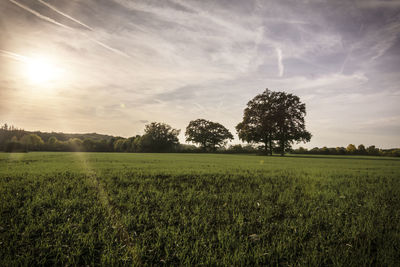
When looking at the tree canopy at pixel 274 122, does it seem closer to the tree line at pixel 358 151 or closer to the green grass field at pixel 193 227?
the tree line at pixel 358 151

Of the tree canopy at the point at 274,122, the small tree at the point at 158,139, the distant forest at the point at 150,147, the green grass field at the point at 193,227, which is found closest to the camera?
the green grass field at the point at 193,227

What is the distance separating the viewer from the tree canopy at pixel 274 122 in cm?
3794

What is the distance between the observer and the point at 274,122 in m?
38.6

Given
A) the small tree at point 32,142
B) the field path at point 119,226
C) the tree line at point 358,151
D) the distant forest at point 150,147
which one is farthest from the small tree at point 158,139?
the field path at point 119,226

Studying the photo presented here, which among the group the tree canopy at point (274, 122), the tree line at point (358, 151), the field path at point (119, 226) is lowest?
the field path at point (119, 226)

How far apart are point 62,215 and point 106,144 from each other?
8058 centimetres

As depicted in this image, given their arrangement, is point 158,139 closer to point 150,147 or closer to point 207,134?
point 150,147

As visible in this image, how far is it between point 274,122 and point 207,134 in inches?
1413

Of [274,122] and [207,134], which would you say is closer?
[274,122]

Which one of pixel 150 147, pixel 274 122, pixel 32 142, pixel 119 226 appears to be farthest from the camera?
pixel 150 147

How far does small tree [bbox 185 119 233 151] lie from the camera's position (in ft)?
235

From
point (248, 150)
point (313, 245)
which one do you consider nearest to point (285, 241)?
point (313, 245)

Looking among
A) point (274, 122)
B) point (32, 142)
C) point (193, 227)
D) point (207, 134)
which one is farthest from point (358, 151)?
point (32, 142)

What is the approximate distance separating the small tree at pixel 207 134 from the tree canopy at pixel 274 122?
95.2ft
